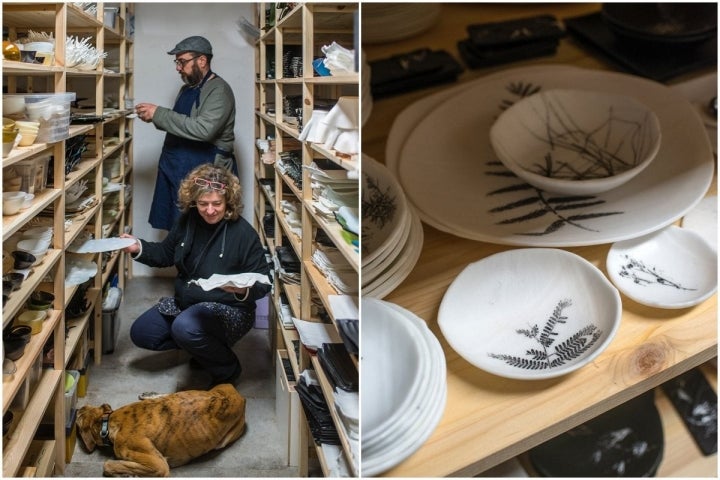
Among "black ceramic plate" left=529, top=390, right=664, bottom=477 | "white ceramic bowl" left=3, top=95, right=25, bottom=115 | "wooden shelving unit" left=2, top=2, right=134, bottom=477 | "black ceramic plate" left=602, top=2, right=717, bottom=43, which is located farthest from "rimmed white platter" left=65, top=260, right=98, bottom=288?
"black ceramic plate" left=602, top=2, right=717, bottom=43

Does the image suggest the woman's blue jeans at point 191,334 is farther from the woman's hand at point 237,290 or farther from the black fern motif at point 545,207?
the black fern motif at point 545,207

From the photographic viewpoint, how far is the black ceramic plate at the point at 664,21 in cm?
105

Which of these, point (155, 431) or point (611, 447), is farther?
point (611, 447)

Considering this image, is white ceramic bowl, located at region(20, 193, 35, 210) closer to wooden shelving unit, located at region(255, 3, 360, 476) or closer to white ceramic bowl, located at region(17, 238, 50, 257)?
white ceramic bowl, located at region(17, 238, 50, 257)

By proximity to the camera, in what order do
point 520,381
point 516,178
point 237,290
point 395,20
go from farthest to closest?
point 395,20, point 516,178, point 237,290, point 520,381

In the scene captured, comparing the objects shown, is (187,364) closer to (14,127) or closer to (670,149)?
(14,127)

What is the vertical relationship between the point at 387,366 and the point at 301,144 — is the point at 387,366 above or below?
below

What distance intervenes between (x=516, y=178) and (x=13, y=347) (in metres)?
0.78

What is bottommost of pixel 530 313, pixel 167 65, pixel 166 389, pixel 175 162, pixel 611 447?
pixel 611 447

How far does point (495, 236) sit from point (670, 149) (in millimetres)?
365

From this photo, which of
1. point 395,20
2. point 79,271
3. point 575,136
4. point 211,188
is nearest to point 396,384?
point 211,188

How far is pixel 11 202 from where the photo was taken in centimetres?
77

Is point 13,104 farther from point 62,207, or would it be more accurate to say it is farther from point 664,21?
point 664,21

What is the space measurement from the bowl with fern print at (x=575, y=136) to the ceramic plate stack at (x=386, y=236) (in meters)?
0.20
